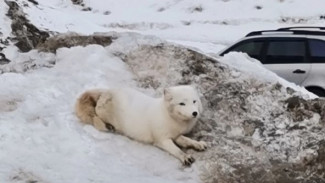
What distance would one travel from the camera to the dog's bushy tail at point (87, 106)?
24.6 ft

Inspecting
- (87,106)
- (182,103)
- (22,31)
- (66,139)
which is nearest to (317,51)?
(87,106)

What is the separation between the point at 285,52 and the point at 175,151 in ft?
22.6

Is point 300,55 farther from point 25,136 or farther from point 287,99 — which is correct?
point 25,136

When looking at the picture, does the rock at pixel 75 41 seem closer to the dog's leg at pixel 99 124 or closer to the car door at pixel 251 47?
the dog's leg at pixel 99 124

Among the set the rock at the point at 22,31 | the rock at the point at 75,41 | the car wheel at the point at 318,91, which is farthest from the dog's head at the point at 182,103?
the rock at the point at 22,31

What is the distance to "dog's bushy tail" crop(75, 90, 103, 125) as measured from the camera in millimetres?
7500

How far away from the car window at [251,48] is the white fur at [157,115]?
6.27 m

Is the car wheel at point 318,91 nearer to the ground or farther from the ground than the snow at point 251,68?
nearer to the ground

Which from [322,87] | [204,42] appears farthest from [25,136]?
[204,42]

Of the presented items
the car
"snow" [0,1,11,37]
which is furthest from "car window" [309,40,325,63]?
"snow" [0,1,11,37]

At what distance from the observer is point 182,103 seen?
692 cm

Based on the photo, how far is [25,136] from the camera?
23.1ft

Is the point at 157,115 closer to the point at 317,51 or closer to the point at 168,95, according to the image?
the point at 168,95

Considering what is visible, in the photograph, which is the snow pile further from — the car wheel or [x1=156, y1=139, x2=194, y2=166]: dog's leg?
the car wheel
